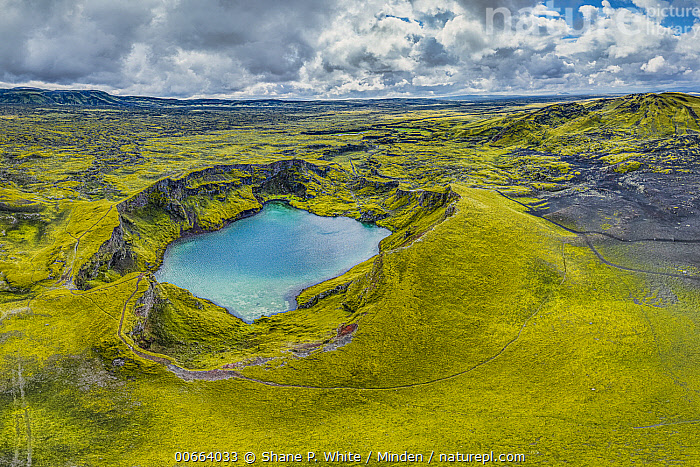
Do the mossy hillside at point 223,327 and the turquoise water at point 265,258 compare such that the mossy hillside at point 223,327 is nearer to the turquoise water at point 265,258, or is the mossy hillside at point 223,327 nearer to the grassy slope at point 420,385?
the grassy slope at point 420,385

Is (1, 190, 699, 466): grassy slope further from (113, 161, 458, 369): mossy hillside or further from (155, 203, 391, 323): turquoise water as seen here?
(155, 203, 391, 323): turquoise water

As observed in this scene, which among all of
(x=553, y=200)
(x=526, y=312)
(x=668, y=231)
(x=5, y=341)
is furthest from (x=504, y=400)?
(x=553, y=200)

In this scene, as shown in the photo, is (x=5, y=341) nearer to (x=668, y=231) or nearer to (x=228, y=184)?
(x=228, y=184)

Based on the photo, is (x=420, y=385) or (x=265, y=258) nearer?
(x=420, y=385)

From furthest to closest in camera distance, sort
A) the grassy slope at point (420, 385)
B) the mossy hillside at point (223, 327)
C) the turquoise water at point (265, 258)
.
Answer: the turquoise water at point (265, 258) → the mossy hillside at point (223, 327) → the grassy slope at point (420, 385)

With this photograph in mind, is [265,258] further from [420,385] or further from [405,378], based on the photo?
[420,385]

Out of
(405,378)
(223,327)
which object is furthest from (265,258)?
(405,378)

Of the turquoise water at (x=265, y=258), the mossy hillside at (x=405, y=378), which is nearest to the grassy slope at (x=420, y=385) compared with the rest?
the mossy hillside at (x=405, y=378)

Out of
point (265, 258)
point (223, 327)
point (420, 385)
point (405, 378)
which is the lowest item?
point (420, 385)

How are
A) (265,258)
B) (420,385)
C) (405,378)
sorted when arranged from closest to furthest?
1. (420,385)
2. (405,378)
3. (265,258)
